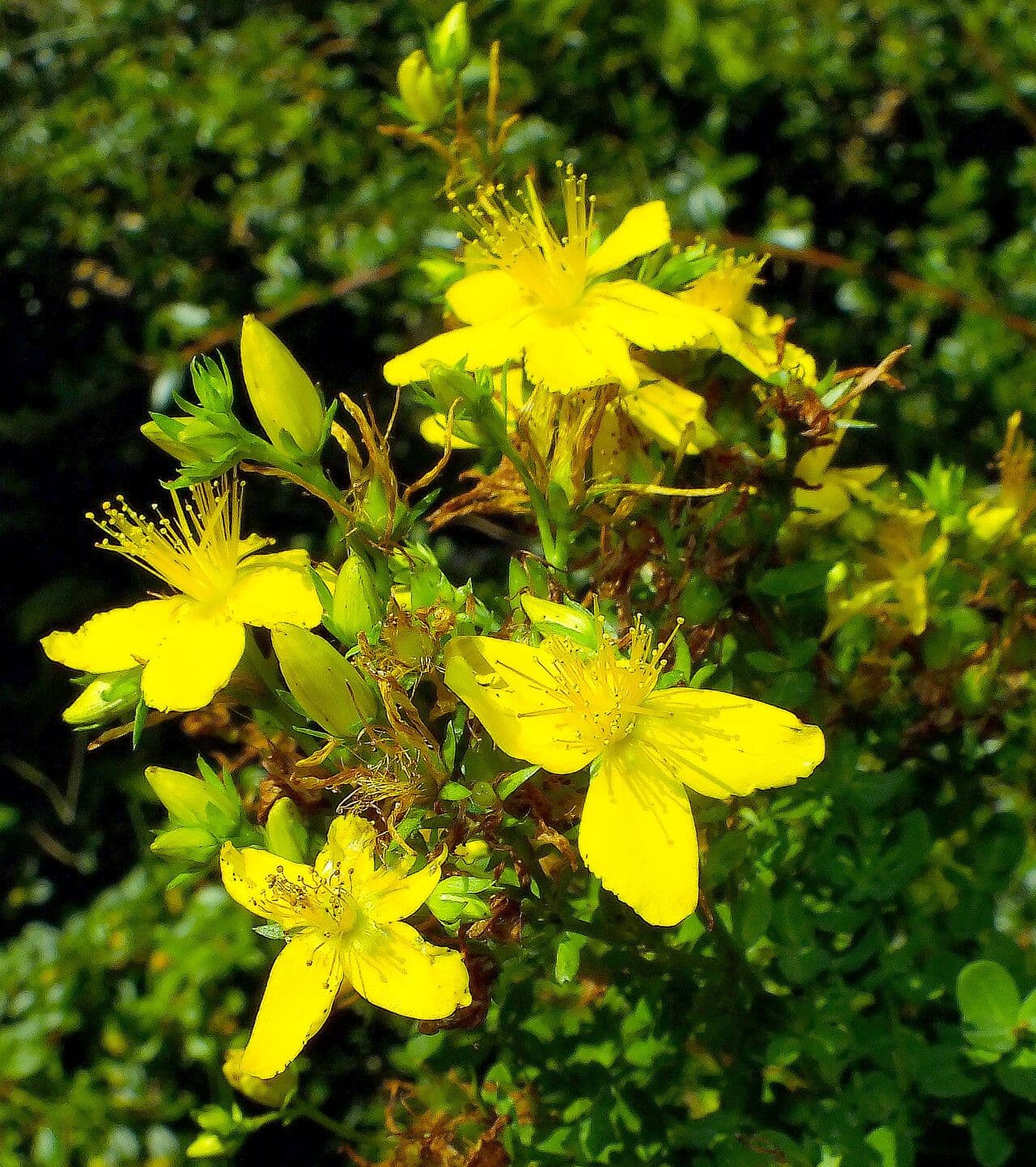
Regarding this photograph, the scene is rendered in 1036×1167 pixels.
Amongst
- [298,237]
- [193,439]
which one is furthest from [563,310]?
[298,237]

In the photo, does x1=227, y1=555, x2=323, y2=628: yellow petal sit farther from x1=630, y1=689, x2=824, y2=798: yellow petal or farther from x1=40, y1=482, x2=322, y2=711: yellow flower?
x1=630, y1=689, x2=824, y2=798: yellow petal

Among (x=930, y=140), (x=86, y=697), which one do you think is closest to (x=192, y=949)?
(x=86, y=697)

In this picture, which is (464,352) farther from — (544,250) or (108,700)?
(108,700)

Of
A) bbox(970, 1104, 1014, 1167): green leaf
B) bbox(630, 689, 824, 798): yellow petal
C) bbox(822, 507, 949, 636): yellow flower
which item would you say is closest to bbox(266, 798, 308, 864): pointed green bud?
bbox(630, 689, 824, 798): yellow petal

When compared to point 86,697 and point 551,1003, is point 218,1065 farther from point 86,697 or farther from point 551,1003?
point 86,697

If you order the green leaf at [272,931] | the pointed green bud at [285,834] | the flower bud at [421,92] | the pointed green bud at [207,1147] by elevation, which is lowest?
the pointed green bud at [207,1147]

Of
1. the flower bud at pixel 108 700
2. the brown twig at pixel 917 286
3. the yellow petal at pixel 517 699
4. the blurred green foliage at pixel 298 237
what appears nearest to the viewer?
the yellow petal at pixel 517 699

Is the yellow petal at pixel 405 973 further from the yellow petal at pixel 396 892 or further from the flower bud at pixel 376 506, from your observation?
the flower bud at pixel 376 506

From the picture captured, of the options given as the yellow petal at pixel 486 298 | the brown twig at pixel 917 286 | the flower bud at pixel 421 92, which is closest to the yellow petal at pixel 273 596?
the yellow petal at pixel 486 298
